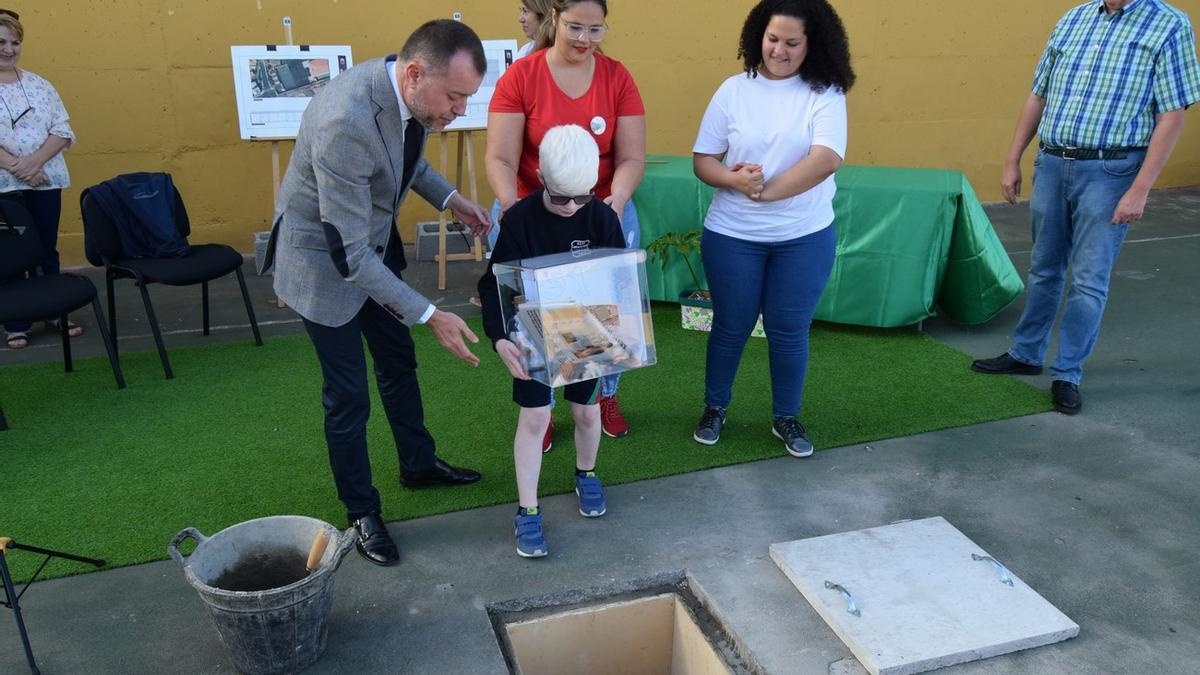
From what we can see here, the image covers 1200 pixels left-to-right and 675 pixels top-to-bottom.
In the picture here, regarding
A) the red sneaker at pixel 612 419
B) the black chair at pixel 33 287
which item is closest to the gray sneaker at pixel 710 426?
the red sneaker at pixel 612 419

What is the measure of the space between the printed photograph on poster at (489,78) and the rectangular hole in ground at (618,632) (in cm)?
356

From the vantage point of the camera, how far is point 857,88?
738cm

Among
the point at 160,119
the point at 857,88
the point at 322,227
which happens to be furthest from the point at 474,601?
the point at 857,88

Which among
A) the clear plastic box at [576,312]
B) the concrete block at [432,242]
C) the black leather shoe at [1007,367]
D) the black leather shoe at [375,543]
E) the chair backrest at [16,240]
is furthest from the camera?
the concrete block at [432,242]

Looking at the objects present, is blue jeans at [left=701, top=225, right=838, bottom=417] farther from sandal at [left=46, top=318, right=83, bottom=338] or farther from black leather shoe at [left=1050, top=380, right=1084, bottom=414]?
sandal at [left=46, top=318, right=83, bottom=338]

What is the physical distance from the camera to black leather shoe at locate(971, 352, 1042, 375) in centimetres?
404

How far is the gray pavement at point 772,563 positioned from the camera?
232 cm

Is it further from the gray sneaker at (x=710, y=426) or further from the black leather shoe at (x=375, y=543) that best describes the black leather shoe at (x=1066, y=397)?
the black leather shoe at (x=375, y=543)

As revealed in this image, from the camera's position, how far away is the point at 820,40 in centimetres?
287

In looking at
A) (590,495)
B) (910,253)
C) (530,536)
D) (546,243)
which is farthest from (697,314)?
(546,243)

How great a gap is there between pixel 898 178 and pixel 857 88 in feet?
10.2

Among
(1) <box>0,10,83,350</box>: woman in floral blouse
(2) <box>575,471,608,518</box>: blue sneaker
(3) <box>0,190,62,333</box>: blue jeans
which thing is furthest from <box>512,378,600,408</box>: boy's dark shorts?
(3) <box>0,190,62,333</box>: blue jeans

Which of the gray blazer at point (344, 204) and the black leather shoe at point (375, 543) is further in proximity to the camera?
the black leather shoe at point (375, 543)

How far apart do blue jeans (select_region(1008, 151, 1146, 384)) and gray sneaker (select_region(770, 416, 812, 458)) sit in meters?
1.24
